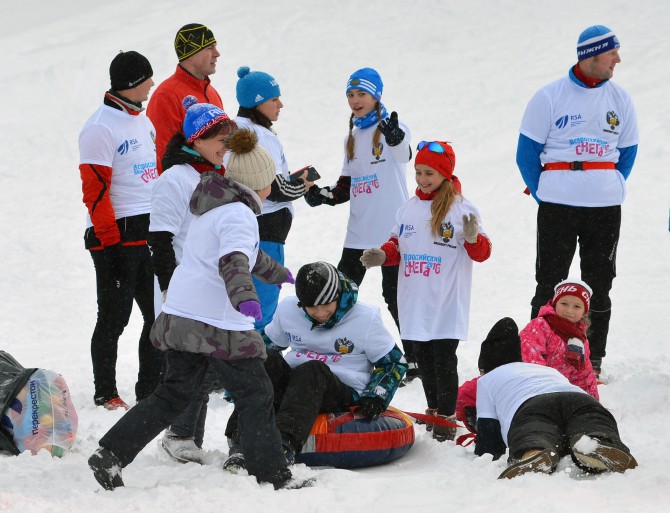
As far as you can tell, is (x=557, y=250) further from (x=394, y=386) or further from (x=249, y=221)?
(x=249, y=221)

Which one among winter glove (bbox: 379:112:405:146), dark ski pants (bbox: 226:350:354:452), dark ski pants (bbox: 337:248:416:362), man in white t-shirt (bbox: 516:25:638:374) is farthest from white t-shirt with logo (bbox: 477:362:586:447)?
winter glove (bbox: 379:112:405:146)

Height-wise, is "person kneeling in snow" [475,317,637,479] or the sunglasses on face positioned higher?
the sunglasses on face

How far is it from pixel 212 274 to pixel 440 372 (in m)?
1.83

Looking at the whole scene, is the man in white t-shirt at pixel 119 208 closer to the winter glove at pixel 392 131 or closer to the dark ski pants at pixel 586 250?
the winter glove at pixel 392 131

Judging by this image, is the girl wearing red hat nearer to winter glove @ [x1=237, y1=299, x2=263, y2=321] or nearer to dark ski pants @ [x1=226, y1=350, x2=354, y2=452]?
dark ski pants @ [x1=226, y1=350, x2=354, y2=452]

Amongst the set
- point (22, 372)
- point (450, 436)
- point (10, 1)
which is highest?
point (10, 1)

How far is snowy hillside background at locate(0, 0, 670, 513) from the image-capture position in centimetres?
394

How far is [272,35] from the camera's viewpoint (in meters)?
17.1

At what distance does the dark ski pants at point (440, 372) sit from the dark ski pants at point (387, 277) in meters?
0.70

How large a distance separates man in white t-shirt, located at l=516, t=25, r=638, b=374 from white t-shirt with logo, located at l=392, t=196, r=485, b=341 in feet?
3.16

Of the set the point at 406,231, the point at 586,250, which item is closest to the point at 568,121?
the point at 586,250

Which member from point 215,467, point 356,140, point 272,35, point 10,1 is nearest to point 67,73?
point 272,35

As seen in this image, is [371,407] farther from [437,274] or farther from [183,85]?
[183,85]

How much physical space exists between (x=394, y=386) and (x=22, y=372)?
1803mm
